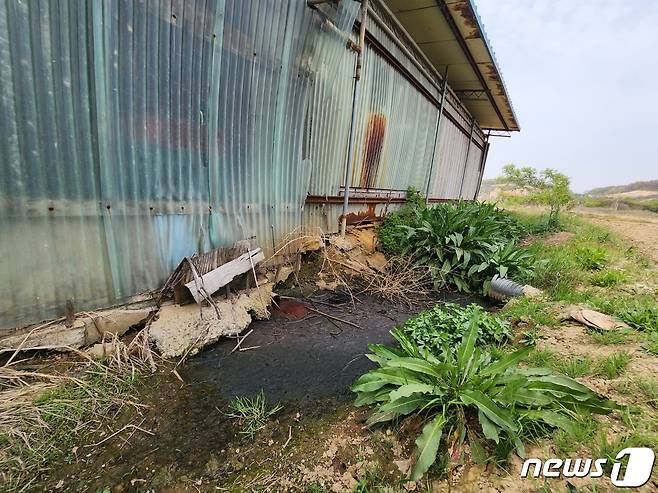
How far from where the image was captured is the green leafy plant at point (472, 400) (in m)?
1.65

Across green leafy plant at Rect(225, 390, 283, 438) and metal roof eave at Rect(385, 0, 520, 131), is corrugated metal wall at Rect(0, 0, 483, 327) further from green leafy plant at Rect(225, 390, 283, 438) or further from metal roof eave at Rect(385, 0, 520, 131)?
metal roof eave at Rect(385, 0, 520, 131)

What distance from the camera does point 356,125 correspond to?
5.80 m

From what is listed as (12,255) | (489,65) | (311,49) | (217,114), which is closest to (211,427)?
(12,255)

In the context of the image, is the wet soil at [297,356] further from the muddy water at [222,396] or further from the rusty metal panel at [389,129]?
the rusty metal panel at [389,129]

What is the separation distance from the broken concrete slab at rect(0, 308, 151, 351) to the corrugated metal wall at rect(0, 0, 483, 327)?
0.37 feet

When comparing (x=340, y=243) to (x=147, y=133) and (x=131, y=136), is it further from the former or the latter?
(x=131, y=136)

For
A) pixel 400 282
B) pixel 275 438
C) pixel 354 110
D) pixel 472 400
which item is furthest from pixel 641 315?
pixel 354 110

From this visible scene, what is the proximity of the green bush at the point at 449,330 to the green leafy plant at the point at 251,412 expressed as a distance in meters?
1.52

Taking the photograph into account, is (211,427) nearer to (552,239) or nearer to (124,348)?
(124,348)

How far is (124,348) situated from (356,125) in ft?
16.9

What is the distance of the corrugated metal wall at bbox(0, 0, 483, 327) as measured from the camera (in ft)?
7.09

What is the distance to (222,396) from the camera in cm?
235

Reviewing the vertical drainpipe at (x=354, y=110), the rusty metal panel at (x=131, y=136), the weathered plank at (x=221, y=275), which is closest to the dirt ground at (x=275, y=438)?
the weathered plank at (x=221, y=275)

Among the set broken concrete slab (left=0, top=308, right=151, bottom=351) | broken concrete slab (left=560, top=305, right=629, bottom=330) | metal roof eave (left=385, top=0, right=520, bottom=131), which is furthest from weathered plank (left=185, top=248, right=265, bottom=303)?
metal roof eave (left=385, top=0, right=520, bottom=131)
